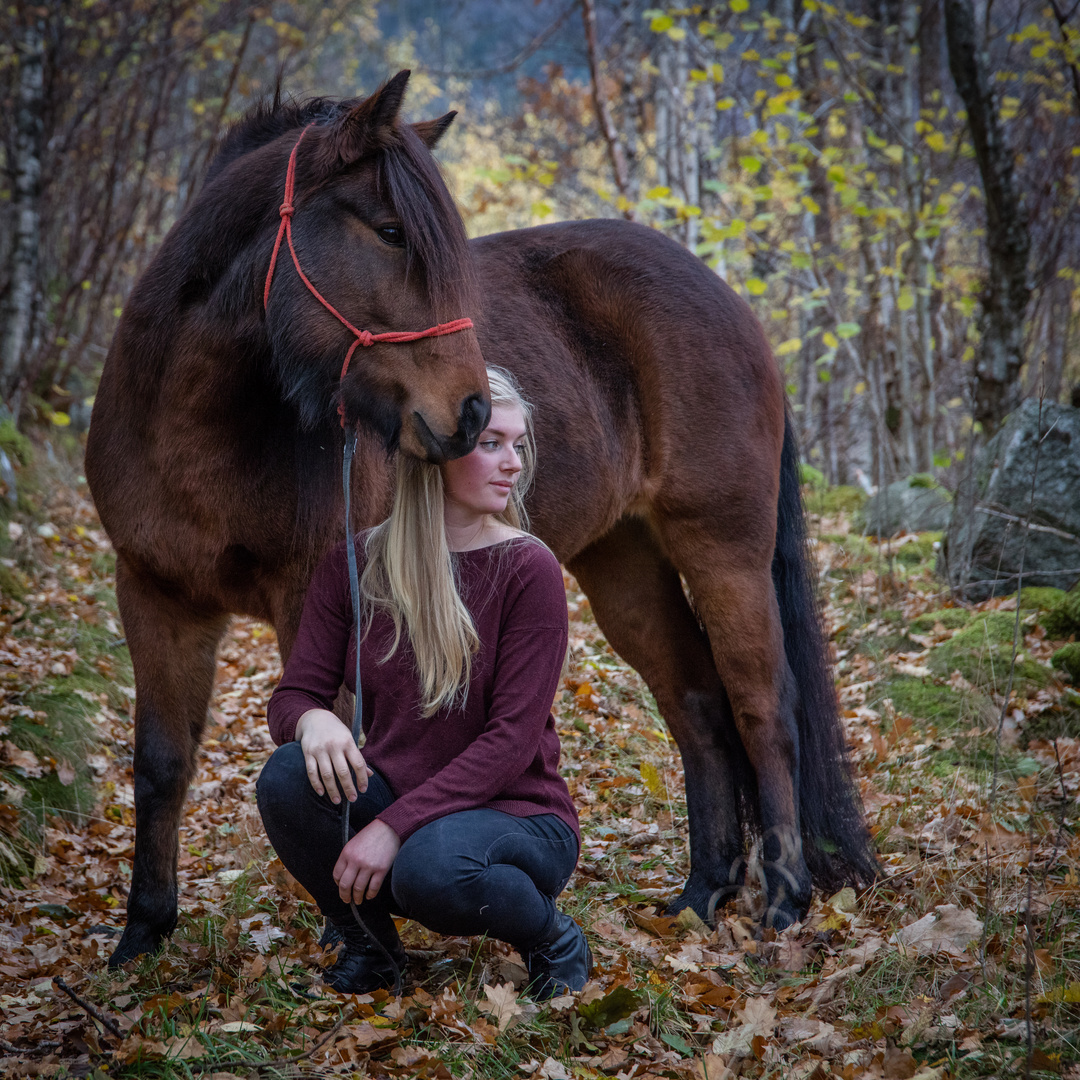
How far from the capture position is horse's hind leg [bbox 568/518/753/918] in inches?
137

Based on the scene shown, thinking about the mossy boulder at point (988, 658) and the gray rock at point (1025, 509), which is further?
the gray rock at point (1025, 509)

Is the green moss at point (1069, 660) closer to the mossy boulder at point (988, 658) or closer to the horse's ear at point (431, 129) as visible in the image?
the mossy boulder at point (988, 658)

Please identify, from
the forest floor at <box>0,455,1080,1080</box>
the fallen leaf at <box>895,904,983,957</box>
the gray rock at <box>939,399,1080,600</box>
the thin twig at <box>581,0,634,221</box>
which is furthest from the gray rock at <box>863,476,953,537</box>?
the fallen leaf at <box>895,904,983,957</box>

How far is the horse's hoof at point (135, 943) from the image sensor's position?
9.20ft

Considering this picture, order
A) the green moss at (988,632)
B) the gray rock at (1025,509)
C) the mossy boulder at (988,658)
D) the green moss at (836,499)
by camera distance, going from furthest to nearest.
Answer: the green moss at (836,499) → the gray rock at (1025,509) → the green moss at (988,632) → the mossy boulder at (988,658)

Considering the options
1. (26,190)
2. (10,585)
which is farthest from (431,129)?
(26,190)

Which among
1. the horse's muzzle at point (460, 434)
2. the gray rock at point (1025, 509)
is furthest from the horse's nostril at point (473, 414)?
the gray rock at point (1025, 509)

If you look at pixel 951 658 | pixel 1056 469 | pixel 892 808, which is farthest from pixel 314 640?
pixel 1056 469

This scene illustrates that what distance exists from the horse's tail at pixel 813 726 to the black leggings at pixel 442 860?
4.20 ft

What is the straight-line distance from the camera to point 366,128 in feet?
8.07

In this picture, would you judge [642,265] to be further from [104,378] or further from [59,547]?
[59,547]

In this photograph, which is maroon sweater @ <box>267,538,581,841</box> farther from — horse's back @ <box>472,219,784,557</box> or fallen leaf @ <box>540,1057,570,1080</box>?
horse's back @ <box>472,219,784,557</box>

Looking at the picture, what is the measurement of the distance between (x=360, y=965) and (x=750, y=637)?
1.78 metres

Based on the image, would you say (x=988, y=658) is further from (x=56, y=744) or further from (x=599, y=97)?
(x=599, y=97)
